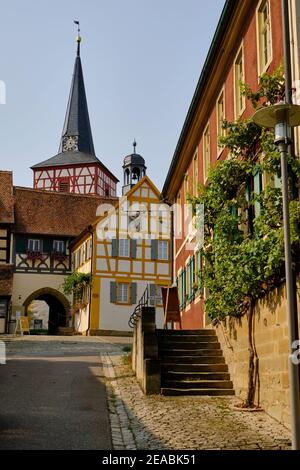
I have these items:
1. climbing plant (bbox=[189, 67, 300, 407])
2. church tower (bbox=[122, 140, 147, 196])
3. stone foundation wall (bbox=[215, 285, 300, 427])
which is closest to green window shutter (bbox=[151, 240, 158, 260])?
church tower (bbox=[122, 140, 147, 196])

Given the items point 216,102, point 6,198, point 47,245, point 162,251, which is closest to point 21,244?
point 47,245

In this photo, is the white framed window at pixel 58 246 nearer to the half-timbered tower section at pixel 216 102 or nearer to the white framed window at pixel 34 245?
the white framed window at pixel 34 245

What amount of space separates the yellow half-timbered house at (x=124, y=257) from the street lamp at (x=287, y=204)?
2969 cm

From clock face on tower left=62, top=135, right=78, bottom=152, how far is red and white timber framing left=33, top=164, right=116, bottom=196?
5.66 m

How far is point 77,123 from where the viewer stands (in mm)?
67125

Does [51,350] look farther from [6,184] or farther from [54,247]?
[6,184]

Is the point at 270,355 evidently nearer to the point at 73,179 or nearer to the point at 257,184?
the point at 257,184

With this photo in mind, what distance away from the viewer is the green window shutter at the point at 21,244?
139 feet

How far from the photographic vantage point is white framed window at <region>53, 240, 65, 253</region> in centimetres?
4344

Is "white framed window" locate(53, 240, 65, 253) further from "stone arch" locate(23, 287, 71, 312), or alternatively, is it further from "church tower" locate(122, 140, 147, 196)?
"church tower" locate(122, 140, 147, 196)

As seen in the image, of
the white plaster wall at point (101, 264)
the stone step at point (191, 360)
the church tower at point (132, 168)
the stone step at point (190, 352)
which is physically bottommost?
the stone step at point (191, 360)

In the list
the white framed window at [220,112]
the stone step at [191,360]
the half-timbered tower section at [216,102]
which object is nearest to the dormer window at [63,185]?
the half-timbered tower section at [216,102]

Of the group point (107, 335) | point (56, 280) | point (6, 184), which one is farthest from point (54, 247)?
point (107, 335)

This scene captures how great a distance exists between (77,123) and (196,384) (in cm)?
5682
